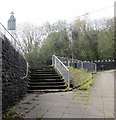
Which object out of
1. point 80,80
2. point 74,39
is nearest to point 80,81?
point 80,80

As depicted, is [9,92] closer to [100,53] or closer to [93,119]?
[93,119]

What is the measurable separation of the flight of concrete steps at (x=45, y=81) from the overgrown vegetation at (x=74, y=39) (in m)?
11.6

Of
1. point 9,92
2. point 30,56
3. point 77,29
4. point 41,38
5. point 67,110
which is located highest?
point 77,29

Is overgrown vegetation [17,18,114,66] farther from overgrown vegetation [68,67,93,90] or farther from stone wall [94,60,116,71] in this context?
overgrown vegetation [68,67,93,90]

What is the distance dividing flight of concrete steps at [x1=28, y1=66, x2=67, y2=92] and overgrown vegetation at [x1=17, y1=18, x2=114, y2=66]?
38.2 feet

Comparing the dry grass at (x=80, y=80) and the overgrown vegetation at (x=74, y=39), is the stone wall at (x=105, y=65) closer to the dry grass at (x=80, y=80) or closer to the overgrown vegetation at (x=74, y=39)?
the overgrown vegetation at (x=74, y=39)

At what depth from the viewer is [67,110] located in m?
4.43

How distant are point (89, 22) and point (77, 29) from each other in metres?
2.40

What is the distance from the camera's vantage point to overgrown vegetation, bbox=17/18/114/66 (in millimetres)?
22719

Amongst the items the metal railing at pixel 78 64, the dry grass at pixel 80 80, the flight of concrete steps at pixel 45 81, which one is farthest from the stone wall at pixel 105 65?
the flight of concrete steps at pixel 45 81

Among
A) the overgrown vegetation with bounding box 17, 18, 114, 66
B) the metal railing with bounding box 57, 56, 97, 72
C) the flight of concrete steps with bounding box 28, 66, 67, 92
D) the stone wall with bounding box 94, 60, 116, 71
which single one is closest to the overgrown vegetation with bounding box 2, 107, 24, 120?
the flight of concrete steps with bounding box 28, 66, 67, 92

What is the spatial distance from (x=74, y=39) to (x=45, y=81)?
16.4 meters

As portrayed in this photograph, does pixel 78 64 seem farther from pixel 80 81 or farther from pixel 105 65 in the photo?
pixel 105 65

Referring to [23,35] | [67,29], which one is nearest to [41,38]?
[23,35]
